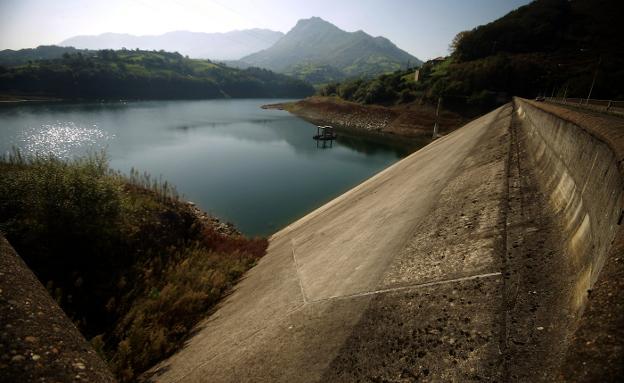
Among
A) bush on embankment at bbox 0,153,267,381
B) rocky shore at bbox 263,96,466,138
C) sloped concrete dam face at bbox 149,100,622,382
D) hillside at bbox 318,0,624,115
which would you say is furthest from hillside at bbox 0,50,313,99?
sloped concrete dam face at bbox 149,100,622,382

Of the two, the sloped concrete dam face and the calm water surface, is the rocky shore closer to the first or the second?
the calm water surface

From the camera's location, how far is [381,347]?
474 cm

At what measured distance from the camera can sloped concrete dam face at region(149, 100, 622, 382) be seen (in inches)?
155

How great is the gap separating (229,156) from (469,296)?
4646 cm

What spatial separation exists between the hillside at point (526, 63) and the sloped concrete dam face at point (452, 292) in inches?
2903

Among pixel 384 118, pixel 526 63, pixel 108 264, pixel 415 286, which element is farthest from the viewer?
pixel 384 118

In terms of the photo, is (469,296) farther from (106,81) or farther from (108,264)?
(106,81)

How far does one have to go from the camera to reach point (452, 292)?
500 cm

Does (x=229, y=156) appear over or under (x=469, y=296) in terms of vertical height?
under

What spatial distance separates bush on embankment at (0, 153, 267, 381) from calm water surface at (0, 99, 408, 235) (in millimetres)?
9637

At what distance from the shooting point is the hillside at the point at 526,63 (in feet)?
235

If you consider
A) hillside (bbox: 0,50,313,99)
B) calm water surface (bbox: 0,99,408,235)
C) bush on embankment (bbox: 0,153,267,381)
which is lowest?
calm water surface (bbox: 0,99,408,235)

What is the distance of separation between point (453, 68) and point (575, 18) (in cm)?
4774

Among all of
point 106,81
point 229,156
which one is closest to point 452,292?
point 229,156
